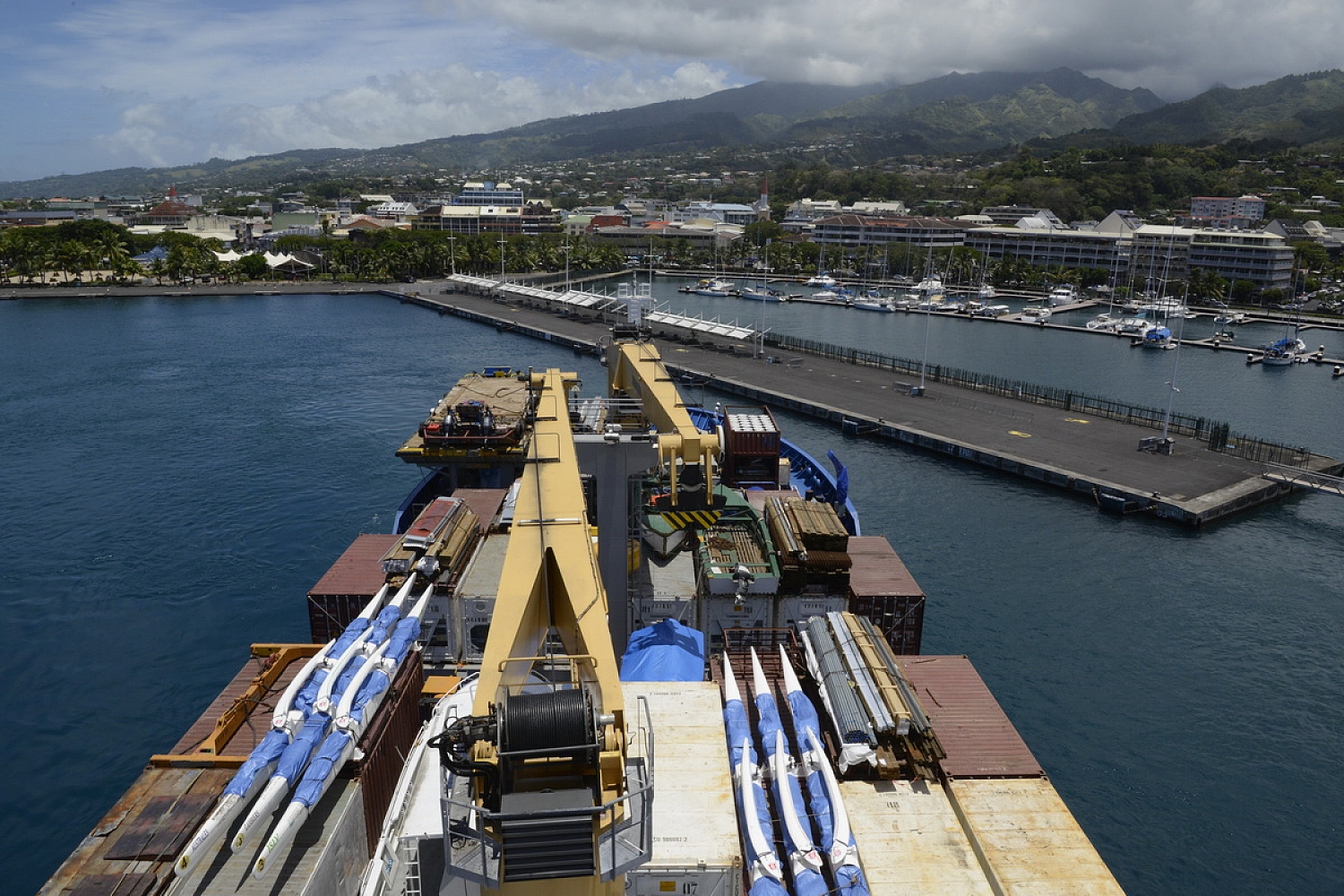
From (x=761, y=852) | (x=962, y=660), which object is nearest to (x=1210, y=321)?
(x=962, y=660)

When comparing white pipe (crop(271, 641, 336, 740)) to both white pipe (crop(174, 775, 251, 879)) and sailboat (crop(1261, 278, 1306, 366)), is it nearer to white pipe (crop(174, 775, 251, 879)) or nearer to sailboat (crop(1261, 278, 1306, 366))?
white pipe (crop(174, 775, 251, 879))

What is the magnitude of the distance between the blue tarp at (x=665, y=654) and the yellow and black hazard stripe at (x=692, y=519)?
283cm

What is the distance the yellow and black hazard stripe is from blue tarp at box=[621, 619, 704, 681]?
9.29 ft

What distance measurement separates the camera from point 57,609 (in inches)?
1303

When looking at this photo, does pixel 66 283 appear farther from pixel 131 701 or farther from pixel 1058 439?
pixel 1058 439

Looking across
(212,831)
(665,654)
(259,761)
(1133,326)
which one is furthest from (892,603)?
(1133,326)

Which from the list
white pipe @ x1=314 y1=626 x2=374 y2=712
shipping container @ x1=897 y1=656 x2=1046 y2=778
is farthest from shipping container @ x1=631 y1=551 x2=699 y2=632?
white pipe @ x1=314 y1=626 x2=374 y2=712

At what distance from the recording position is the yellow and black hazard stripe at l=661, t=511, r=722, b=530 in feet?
79.5

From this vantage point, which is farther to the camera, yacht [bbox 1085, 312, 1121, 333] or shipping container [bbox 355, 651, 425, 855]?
yacht [bbox 1085, 312, 1121, 333]

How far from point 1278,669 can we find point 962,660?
17751 mm

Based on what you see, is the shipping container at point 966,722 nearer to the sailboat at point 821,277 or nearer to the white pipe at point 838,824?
the white pipe at point 838,824

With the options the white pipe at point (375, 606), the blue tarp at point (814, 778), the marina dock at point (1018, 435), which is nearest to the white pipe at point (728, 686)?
the blue tarp at point (814, 778)

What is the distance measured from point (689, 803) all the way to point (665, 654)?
23.1ft

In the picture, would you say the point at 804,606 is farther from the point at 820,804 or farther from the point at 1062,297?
the point at 1062,297
